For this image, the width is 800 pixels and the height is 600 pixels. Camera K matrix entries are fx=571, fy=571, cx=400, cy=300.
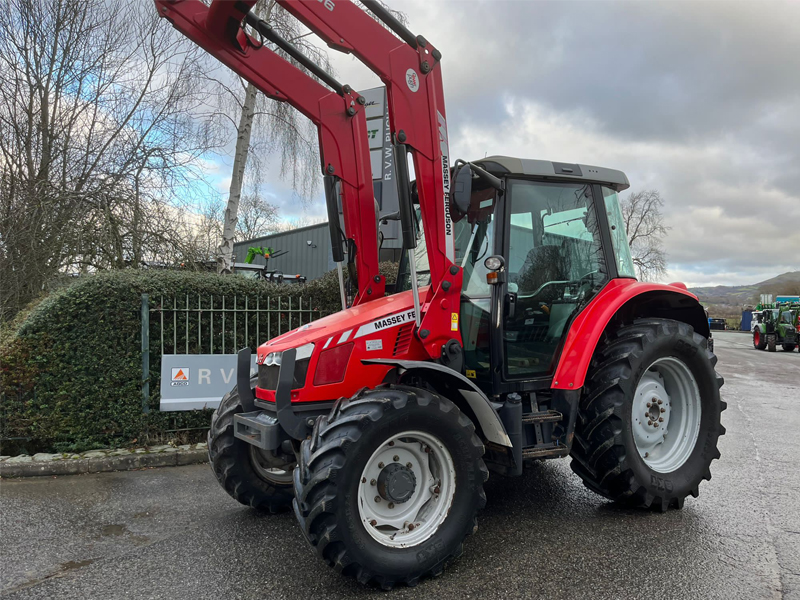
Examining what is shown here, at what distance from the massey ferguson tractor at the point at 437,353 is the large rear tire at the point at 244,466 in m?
0.01

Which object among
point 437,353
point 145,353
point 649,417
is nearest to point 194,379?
point 145,353

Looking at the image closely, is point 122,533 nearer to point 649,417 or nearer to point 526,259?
point 526,259

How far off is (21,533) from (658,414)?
15.5 ft

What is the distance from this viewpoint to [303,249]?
24.8 metres

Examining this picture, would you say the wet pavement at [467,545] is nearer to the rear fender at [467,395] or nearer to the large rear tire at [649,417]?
the large rear tire at [649,417]

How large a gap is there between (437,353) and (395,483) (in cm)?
91

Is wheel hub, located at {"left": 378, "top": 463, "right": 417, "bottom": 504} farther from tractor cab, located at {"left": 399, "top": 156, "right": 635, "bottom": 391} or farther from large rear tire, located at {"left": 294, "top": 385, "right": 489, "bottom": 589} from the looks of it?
tractor cab, located at {"left": 399, "top": 156, "right": 635, "bottom": 391}

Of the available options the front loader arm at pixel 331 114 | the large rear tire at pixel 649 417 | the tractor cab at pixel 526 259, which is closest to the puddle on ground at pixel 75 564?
the front loader arm at pixel 331 114

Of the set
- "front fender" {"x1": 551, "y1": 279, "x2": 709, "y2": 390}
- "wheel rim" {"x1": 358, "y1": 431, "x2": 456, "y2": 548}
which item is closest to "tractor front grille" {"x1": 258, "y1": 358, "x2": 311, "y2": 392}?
"wheel rim" {"x1": 358, "y1": 431, "x2": 456, "y2": 548}

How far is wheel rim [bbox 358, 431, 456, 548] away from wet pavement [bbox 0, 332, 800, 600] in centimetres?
29

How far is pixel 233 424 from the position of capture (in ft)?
13.0

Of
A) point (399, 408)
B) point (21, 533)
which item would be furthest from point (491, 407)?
point (21, 533)

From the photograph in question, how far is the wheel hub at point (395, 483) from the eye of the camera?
319 centimetres

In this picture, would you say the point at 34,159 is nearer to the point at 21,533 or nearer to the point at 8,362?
→ the point at 8,362
